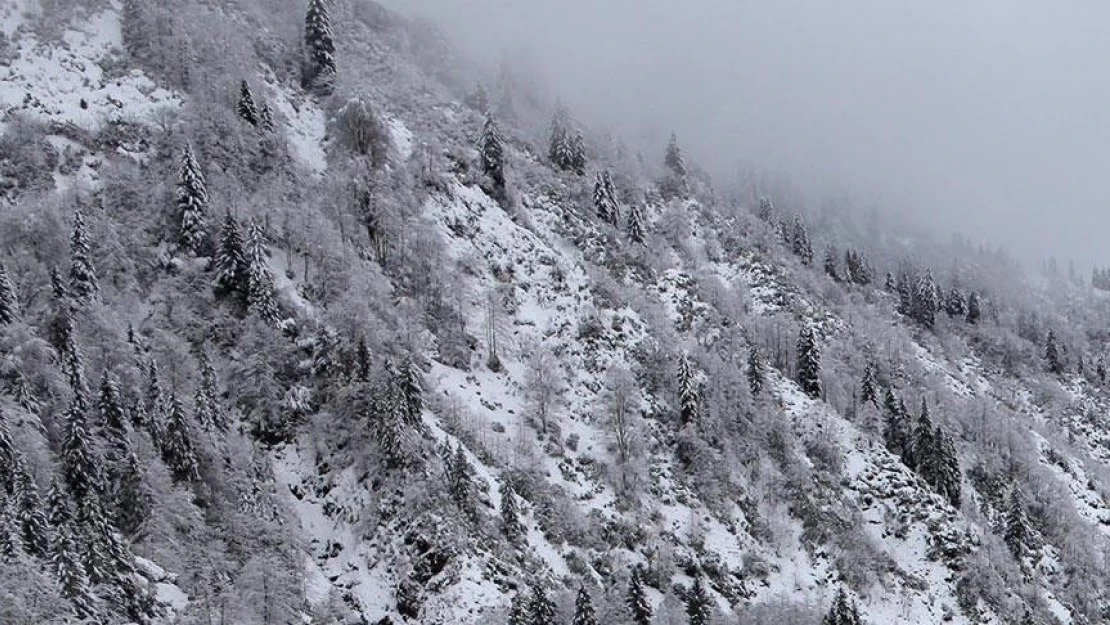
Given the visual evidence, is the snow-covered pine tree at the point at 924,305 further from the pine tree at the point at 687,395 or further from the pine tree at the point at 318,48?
the pine tree at the point at 318,48

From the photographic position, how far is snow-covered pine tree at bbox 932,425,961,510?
81.3 metres

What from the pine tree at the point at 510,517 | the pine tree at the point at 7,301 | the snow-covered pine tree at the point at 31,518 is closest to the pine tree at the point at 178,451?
the snow-covered pine tree at the point at 31,518

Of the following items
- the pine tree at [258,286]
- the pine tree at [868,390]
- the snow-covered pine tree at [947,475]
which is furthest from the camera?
the pine tree at [868,390]

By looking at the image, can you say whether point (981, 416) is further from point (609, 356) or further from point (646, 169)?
point (646, 169)

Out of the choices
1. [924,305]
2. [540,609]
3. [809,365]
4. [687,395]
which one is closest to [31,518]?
[540,609]

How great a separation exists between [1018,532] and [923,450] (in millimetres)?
10564

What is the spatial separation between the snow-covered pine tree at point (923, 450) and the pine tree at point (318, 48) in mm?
71404

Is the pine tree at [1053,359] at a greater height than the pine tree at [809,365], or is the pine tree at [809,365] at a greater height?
the pine tree at [1053,359]

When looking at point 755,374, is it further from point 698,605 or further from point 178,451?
point 178,451

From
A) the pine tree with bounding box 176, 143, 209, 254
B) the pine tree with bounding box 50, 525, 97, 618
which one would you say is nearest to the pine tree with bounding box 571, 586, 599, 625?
the pine tree with bounding box 50, 525, 97, 618

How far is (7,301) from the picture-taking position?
168 ft

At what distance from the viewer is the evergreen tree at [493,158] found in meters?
94.8

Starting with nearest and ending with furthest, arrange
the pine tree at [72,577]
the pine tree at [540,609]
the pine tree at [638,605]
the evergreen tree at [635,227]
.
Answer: the pine tree at [72,577]
the pine tree at [540,609]
the pine tree at [638,605]
the evergreen tree at [635,227]

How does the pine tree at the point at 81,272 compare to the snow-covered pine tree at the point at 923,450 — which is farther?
the snow-covered pine tree at the point at 923,450
